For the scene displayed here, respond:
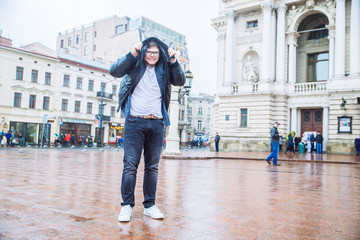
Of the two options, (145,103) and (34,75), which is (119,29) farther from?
(145,103)

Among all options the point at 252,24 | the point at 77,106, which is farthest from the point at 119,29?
the point at 252,24

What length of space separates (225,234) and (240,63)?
28.2 metres

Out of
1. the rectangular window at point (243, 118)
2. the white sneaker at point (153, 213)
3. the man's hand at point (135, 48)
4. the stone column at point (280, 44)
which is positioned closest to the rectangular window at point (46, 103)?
the rectangular window at point (243, 118)

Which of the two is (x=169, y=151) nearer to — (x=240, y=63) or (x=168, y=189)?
(x=168, y=189)

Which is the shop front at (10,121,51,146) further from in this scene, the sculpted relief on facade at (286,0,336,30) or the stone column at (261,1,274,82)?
the sculpted relief on facade at (286,0,336,30)

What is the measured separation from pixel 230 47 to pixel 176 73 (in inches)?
1074

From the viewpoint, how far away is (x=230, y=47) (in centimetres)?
2995

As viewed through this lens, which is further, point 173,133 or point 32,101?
point 32,101

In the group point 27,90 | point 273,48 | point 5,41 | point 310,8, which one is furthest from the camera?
point 27,90

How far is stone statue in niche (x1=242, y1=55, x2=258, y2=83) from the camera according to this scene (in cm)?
2847

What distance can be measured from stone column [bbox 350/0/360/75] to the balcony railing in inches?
96.6

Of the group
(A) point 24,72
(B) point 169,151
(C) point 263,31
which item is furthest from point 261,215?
(A) point 24,72

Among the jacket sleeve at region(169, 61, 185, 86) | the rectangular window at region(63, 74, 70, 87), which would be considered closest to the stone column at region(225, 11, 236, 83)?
the rectangular window at region(63, 74, 70, 87)

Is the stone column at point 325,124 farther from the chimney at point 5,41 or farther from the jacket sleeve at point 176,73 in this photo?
the chimney at point 5,41
